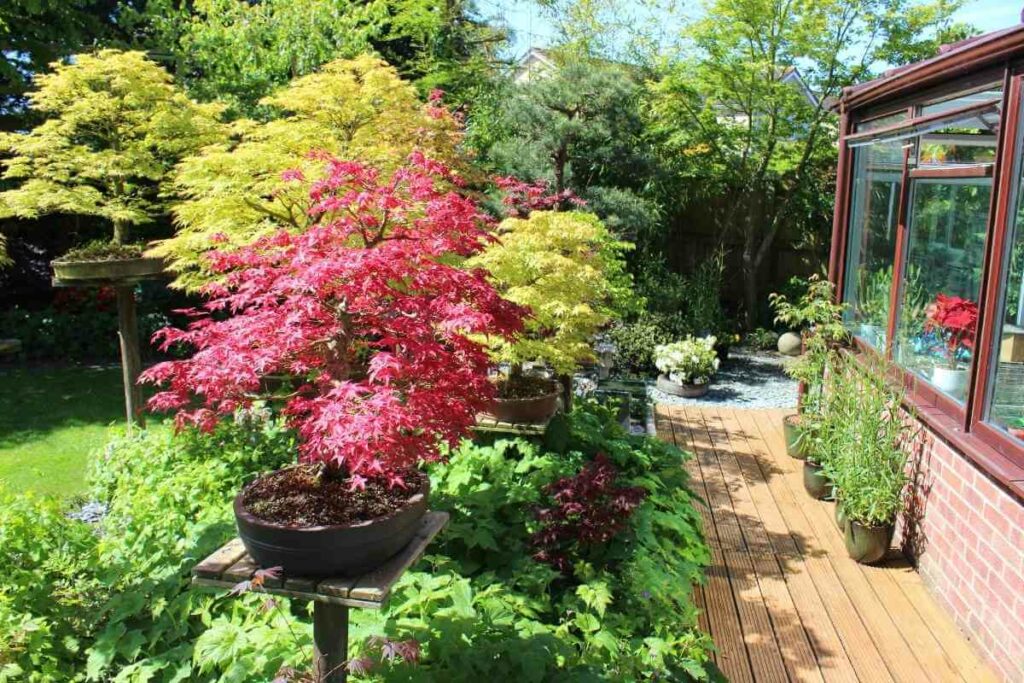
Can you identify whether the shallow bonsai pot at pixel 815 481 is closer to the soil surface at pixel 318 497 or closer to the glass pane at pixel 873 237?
the glass pane at pixel 873 237

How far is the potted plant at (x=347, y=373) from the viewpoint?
6.53ft

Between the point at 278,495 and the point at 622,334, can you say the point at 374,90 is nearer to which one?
the point at 278,495

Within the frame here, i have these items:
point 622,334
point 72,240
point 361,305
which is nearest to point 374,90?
point 361,305

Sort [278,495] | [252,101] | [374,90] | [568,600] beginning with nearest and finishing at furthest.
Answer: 1. [278,495]
2. [568,600]
3. [374,90]
4. [252,101]

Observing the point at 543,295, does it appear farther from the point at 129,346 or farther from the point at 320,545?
the point at 129,346

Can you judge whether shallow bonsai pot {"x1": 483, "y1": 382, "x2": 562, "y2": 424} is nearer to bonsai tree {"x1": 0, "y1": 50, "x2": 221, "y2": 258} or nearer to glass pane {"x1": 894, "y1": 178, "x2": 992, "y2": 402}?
glass pane {"x1": 894, "y1": 178, "x2": 992, "y2": 402}

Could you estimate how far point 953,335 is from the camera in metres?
3.87

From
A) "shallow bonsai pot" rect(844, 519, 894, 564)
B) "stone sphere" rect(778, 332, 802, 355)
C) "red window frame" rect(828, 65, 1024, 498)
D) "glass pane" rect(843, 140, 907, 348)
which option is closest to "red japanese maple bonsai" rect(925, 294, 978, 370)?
"red window frame" rect(828, 65, 1024, 498)

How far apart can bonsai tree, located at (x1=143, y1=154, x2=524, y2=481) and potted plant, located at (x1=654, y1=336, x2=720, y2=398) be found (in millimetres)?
4902

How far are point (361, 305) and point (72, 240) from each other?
26.3 ft

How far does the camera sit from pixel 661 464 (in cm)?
432

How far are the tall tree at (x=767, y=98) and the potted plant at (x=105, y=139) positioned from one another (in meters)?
5.76

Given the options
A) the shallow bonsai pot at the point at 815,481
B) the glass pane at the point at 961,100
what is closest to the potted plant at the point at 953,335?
the glass pane at the point at 961,100

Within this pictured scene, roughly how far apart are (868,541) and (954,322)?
46.9 inches
